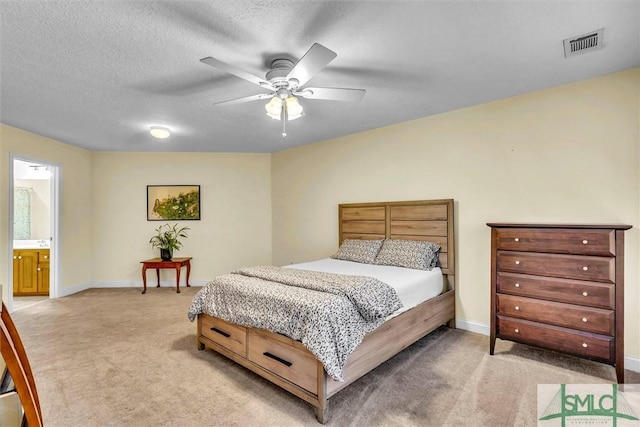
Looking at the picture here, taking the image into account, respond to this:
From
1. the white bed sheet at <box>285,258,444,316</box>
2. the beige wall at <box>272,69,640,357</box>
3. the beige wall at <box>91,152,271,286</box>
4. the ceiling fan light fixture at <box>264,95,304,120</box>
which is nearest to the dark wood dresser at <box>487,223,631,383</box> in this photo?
the beige wall at <box>272,69,640,357</box>

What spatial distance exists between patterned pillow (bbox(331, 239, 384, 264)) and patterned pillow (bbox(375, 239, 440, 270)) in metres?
0.11

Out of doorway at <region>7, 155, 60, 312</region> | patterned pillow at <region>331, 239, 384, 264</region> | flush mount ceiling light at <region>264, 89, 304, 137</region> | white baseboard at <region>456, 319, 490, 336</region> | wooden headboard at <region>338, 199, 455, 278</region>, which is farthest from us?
doorway at <region>7, 155, 60, 312</region>

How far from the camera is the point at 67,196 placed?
5.11 metres

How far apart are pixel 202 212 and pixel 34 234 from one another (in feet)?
10.1

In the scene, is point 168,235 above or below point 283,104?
below

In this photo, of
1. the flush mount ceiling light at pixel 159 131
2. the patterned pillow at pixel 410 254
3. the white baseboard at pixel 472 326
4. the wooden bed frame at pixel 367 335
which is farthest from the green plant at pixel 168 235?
the white baseboard at pixel 472 326

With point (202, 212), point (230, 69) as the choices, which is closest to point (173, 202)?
point (202, 212)

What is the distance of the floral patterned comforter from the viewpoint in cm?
201

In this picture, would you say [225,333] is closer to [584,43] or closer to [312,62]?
[312,62]

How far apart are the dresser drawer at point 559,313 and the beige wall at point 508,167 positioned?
0.50 meters

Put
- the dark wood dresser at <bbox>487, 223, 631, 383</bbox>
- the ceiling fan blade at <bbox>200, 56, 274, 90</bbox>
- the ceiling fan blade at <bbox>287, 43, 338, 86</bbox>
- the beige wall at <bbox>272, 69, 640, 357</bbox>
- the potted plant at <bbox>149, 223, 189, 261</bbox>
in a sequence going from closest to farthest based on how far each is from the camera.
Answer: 1. the ceiling fan blade at <bbox>287, 43, 338, 86</bbox>
2. the ceiling fan blade at <bbox>200, 56, 274, 90</bbox>
3. the dark wood dresser at <bbox>487, 223, 631, 383</bbox>
4. the beige wall at <bbox>272, 69, 640, 357</bbox>
5. the potted plant at <bbox>149, 223, 189, 261</bbox>

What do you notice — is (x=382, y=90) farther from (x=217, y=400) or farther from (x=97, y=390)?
(x=97, y=390)

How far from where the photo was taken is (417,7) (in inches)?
71.5

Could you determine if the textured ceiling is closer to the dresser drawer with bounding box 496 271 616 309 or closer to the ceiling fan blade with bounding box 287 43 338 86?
the ceiling fan blade with bounding box 287 43 338 86
